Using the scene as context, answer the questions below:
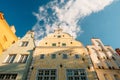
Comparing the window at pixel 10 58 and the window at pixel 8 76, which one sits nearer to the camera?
the window at pixel 8 76

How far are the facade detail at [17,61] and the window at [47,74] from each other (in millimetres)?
1789

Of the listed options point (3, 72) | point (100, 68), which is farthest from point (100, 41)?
point (3, 72)

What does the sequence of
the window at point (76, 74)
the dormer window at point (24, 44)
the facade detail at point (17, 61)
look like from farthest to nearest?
the dormer window at point (24, 44) < the facade detail at point (17, 61) < the window at point (76, 74)

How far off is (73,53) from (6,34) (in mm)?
13785

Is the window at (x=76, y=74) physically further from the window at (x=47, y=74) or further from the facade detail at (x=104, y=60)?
the facade detail at (x=104, y=60)

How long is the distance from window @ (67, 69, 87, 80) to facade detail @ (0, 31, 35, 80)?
5.35m

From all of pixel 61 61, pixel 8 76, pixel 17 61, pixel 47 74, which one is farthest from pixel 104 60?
pixel 8 76

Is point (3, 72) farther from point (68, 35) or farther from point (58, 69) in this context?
point (68, 35)

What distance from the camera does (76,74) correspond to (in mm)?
19656

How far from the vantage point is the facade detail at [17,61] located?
2015cm

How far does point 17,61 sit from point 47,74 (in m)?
5.16

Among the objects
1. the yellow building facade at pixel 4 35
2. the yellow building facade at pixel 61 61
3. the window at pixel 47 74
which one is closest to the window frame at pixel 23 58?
the yellow building facade at pixel 61 61

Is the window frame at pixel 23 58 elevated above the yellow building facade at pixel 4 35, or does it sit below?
below

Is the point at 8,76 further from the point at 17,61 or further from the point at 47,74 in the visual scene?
the point at 47,74
